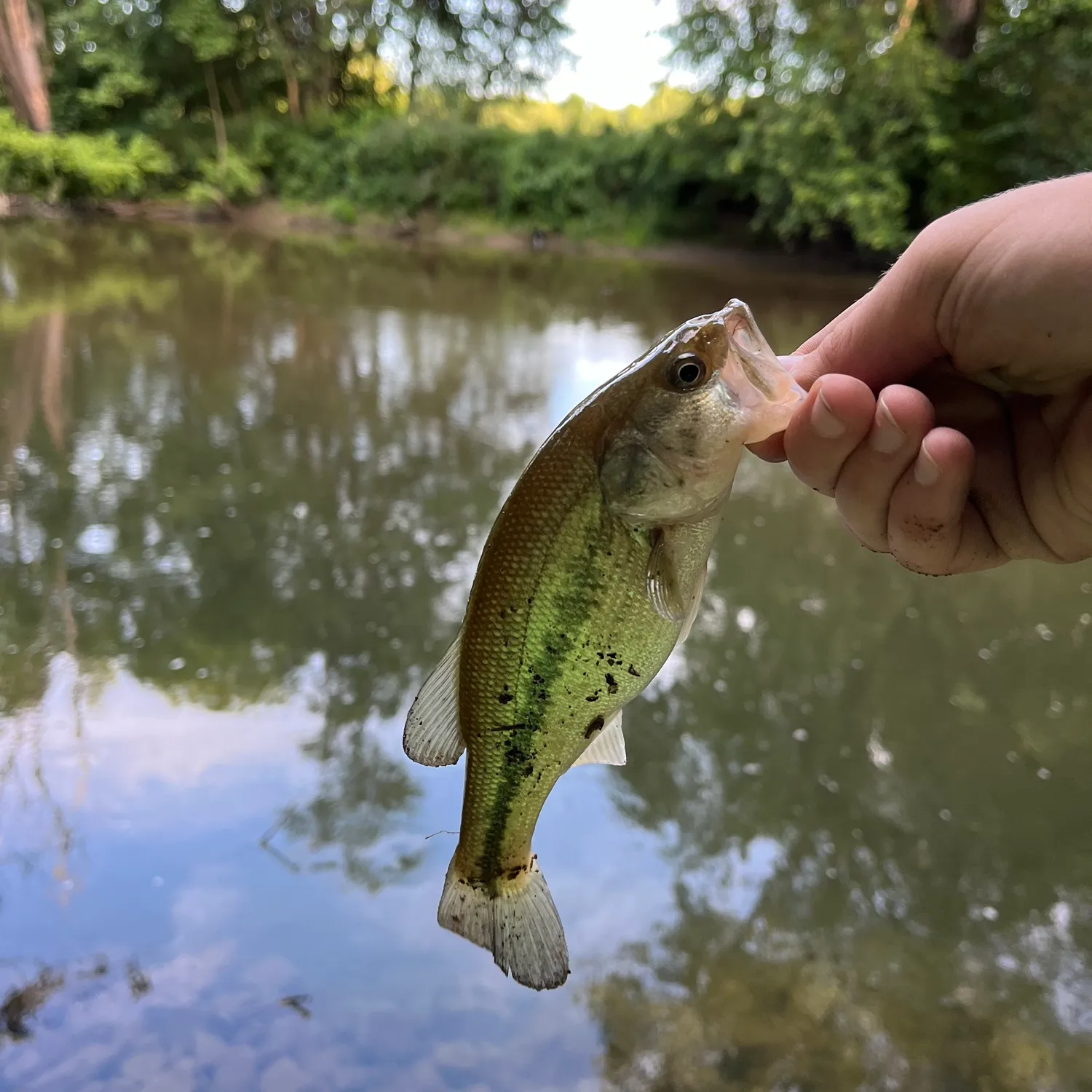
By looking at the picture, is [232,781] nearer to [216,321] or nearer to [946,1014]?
[946,1014]

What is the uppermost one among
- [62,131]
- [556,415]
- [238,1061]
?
[62,131]

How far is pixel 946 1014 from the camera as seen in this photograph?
288cm

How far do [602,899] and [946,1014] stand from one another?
4.15 ft

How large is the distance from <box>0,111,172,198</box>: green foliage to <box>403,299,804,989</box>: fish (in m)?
25.7

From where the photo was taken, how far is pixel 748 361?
56.0 inches

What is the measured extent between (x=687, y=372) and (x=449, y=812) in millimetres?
2643

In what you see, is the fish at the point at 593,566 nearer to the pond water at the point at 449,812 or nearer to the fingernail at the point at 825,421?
the fingernail at the point at 825,421

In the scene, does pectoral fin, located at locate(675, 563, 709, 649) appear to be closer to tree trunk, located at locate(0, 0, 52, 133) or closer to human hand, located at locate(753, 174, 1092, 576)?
human hand, located at locate(753, 174, 1092, 576)

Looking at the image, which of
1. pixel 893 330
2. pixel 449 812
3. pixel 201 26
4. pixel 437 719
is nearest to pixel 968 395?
pixel 893 330

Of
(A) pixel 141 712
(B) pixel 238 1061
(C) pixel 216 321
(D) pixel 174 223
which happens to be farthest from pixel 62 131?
(B) pixel 238 1061

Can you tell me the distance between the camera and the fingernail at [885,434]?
1571mm

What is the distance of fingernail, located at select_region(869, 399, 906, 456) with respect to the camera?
157 cm

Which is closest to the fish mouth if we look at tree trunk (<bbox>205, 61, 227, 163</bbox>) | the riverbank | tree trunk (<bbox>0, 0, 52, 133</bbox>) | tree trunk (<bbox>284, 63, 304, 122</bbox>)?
the riverbank

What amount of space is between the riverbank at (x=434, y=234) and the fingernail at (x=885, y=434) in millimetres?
17864
